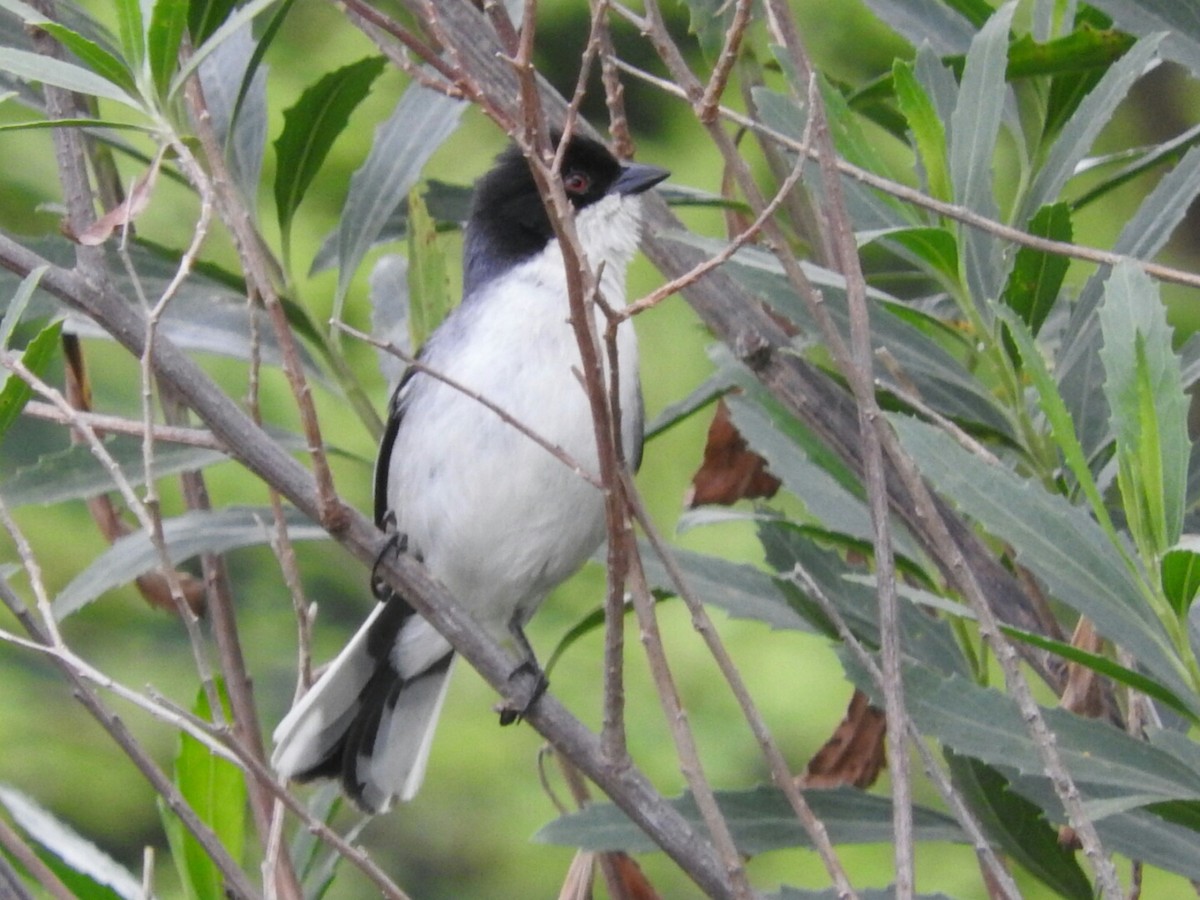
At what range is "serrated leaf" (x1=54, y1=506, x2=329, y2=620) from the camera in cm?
274

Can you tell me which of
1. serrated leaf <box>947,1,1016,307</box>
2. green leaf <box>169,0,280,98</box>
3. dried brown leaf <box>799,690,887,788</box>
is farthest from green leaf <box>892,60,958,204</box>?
dried brown leaf <box>799,690,887,788</box>

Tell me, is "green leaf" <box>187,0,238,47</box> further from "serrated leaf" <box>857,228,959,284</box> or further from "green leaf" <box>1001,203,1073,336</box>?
A: "green leaf" <box>1001,203,1073,336</box>

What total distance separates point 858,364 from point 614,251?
168 cm

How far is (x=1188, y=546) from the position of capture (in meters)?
1.72

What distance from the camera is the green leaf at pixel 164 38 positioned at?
2121 mm

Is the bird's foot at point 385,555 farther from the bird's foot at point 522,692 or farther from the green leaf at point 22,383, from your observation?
the green leaf at point 22,383

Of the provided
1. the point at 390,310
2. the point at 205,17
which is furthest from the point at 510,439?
the point at 205,17

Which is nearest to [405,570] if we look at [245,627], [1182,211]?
[1182,211]

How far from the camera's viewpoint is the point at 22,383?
204cm

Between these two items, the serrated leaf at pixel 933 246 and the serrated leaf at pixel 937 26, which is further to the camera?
the serrated leaf at pixel 937 26

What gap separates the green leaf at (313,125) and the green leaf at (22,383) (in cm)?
91

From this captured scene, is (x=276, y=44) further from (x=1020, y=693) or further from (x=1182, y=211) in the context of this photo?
(x=1020, y=693)

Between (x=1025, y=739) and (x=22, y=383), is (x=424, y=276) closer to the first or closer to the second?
(x=22, y=383)

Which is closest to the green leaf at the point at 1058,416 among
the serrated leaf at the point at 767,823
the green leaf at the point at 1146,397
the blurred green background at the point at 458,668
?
the green leaf at the point at 1146,397
